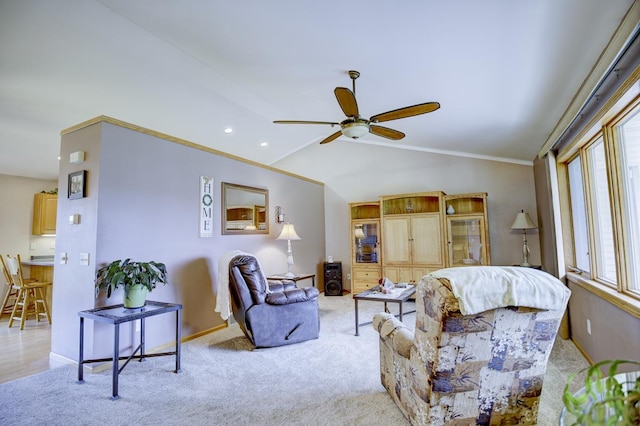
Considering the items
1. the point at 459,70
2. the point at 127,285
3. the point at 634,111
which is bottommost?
the point at 127,285

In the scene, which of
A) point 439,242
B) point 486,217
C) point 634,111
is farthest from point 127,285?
point 486,217

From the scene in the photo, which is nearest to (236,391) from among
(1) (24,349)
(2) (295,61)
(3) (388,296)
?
(3) (388,296)

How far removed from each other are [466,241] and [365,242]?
5.89ft

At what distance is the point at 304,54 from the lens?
3.13 meters

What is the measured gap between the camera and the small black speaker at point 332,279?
21.1 feet

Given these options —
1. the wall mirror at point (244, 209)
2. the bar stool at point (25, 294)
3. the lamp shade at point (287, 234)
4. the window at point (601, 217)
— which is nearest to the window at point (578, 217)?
the window at point (601, 217)

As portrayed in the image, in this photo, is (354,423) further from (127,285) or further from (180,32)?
(180,32)

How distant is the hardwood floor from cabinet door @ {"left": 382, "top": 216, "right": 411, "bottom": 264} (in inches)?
191

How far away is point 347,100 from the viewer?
278cm

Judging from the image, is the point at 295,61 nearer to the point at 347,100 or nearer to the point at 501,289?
the point at 347,100

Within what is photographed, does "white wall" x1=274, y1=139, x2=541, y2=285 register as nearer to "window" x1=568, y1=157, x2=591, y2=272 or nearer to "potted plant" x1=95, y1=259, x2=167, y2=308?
"window" x1=568, y1=157, x2=591, y2=272

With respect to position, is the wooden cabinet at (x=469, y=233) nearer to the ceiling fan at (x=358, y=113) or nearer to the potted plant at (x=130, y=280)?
the ceiling fan at (x=358, y=113)

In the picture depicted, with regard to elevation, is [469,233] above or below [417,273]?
above

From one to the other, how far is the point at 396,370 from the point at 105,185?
9.82ft
